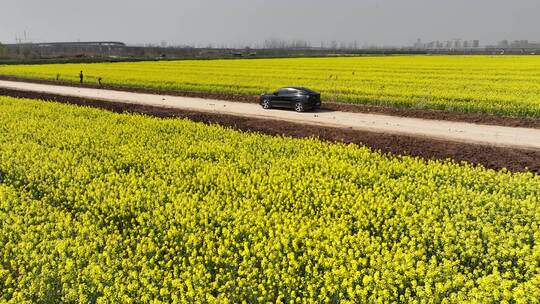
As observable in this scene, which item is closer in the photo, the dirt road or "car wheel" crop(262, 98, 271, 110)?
the dirt road

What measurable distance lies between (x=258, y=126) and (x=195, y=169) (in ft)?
36.2

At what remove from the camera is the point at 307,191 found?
33.3 feet

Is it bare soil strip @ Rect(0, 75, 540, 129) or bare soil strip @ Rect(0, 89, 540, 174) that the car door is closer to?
bare soil strip @ Rect(0, 75, 540, 129)

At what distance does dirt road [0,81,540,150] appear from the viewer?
774 inches

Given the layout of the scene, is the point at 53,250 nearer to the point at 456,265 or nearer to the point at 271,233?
the point at 271,233

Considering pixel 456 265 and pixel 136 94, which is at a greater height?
pixel 136 94

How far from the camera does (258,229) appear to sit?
7.86 m

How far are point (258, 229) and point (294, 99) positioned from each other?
21427mm

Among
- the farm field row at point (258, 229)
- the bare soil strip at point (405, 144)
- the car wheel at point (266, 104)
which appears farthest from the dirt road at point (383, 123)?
the farm field row at point (258, 229)

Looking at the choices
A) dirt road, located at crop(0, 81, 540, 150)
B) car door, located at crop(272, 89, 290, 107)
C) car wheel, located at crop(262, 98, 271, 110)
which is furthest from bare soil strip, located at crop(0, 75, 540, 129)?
car wheel, located at crop(262, 98, 271, 110)

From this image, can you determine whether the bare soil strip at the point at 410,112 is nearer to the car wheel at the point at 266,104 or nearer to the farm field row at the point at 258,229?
the car wheel at the point at 266,104

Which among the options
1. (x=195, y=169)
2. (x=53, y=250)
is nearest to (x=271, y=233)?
(x=53, y=250)

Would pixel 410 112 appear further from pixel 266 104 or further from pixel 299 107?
pixel 266 104

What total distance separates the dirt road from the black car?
50cm
